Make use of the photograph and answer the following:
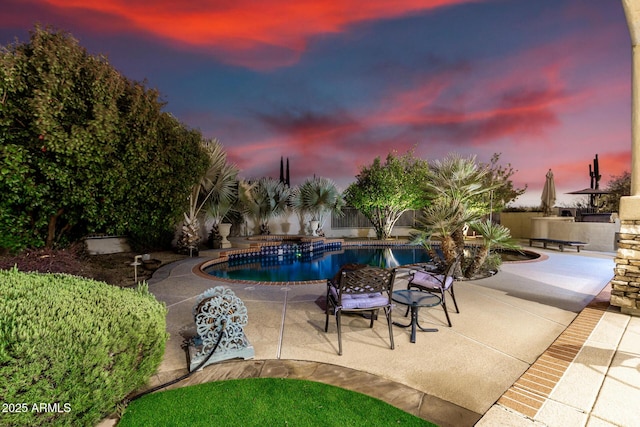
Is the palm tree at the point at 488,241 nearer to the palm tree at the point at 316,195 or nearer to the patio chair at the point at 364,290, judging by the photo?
the patio chair at the point at 364,290

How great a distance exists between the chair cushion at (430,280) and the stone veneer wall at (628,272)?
245 cm

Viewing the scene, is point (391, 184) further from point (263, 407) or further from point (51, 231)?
point (263, 407)

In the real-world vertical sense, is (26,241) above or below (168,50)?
below

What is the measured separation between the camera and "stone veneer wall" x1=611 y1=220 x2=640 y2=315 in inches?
160

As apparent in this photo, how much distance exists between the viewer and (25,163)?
13.3 ft

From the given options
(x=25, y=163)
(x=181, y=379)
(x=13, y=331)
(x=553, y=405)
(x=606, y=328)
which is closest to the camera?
(x=13, y=331)

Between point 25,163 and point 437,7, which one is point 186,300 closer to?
point 25,163

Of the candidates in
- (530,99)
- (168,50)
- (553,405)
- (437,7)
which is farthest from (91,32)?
(530,99)

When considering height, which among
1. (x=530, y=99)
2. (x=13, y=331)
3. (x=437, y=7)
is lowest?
(x=13, y=331)

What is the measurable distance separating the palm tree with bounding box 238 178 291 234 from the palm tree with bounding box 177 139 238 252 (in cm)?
284

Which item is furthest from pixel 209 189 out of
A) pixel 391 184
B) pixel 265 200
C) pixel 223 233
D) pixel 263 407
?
pixel 263 407

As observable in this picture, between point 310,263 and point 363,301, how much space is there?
756 centimetres

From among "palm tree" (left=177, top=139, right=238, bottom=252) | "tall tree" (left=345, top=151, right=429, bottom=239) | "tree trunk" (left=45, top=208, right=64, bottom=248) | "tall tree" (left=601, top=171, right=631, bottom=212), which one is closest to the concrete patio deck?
"tree trunk" (left=45, top=208, right=64, bottom=248)

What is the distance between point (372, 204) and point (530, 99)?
8944mm
